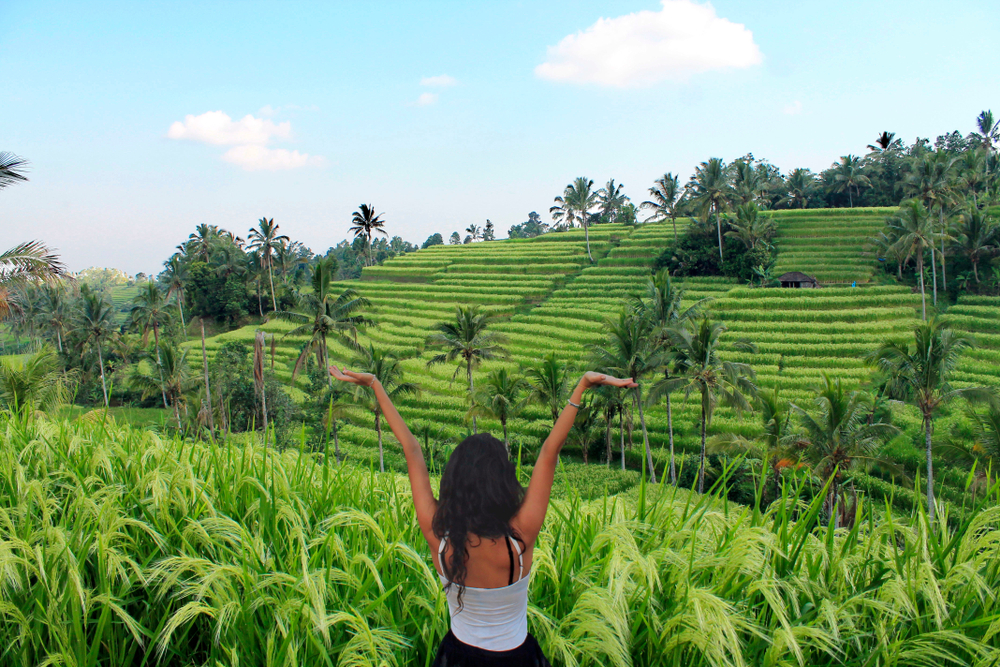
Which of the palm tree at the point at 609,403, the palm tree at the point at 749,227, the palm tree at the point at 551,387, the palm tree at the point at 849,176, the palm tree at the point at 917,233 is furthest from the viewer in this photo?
the palm tree at the point at 849,176

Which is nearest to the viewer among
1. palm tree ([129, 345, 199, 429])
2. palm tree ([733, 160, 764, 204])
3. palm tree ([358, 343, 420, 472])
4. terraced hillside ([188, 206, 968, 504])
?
palm tree ([358, 343, 420, 472])

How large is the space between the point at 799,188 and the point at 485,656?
6151 cm

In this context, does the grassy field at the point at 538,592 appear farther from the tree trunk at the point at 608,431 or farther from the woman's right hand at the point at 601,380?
the tree trunk at the point at 608,431


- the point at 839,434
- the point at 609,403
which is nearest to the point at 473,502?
the point at 839,434

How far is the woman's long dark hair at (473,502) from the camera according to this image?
5.81ft

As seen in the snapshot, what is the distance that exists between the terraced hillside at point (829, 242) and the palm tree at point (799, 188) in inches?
376

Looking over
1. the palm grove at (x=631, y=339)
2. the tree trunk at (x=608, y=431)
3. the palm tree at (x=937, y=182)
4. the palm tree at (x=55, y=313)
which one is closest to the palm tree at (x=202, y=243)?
the palm grove at (x=631, y=339)

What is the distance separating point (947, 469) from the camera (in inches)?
720

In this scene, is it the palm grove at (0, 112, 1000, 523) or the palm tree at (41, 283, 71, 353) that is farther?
the palm tree at (41, 283, 71, 353)

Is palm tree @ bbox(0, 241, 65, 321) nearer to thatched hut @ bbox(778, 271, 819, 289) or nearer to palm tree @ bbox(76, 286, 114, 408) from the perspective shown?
palm tree @ bbox(76, 286, 114, 408)

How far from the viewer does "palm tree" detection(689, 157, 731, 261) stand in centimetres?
3809

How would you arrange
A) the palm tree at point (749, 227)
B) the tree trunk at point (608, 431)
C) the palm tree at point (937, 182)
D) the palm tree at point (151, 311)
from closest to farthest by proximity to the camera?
the tree trunk at point (608, 431) < the palm tree at point (151, 311) < the palm tree at point (937, 182) < the palm tree at point (749, 227)

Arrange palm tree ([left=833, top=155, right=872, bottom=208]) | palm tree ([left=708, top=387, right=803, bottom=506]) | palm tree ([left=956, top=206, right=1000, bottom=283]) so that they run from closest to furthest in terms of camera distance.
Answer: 1. palm tree ([left=708, top=387, right=803, bottom=506])
2. palm tree ([left=956, top=206, right=1000, bottom=283])
3. palm tree ([left=833, top=155, right=872, bottom=208])

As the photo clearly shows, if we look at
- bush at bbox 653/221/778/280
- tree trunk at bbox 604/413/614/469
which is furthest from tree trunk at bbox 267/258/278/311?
tree trunk at bbox 604/413/614/469
